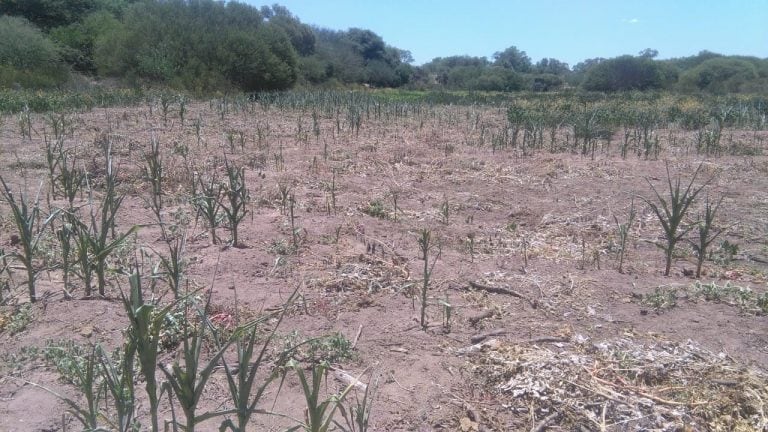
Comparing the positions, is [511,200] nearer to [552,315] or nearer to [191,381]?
[552,315]

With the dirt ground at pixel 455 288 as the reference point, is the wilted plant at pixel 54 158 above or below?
above

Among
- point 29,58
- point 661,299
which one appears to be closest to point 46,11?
point 29,58

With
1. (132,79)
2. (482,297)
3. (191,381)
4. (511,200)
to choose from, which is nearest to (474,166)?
(511,200)

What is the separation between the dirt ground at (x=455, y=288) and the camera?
2.42m

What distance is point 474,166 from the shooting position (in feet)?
26.2

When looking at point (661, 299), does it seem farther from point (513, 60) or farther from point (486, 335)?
point (513, 60)

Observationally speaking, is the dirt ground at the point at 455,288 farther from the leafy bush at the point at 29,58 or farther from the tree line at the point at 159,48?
the tree line at the point at 159,48

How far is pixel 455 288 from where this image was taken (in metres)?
3.68

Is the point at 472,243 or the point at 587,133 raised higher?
the point at 587,133

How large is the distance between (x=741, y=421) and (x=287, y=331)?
2.07 metres

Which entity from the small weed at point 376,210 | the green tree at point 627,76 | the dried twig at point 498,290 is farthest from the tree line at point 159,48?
the dried twig at point 498,290

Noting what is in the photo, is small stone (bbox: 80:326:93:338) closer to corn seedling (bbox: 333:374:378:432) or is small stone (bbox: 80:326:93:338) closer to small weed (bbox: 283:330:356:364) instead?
small weed (bbox: 283:330:356:364)

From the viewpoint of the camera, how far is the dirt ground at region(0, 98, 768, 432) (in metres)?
2.42

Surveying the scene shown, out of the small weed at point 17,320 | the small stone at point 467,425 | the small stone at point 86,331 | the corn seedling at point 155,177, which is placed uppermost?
the corn seedling at point 155,177
